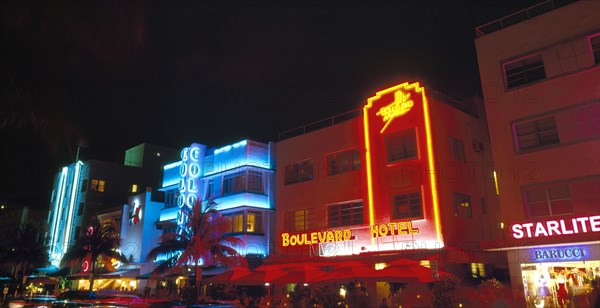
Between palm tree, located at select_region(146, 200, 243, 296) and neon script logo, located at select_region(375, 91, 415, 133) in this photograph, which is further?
palm tree, located at select_region(146, 200, 243, 296)

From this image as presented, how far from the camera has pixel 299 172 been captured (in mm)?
33375

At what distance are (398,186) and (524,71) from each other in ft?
29.2

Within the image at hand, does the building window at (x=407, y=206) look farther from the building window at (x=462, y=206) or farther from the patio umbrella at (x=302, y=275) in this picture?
the patio umbrella at (x=302, y=275)

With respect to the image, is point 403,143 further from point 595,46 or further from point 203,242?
point 203,242

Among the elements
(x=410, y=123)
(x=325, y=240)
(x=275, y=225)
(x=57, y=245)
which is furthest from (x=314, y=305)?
(x=57, y=245)

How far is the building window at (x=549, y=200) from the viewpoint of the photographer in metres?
20.4

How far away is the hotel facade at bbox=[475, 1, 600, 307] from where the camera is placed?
19.6 metres

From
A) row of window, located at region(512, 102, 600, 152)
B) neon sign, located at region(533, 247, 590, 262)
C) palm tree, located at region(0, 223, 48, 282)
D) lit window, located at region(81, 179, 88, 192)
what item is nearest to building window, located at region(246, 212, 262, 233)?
row of window, located at region(512, 102, 600, 152)

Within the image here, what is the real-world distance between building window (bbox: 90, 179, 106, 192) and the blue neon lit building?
19926mm

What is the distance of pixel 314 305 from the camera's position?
21.5m

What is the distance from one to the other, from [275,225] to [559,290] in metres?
20.2

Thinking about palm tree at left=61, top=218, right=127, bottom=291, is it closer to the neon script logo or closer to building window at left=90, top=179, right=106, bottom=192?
building window at left=90, top=179, right=106, bottom=192

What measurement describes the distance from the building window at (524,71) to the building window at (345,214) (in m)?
11.1

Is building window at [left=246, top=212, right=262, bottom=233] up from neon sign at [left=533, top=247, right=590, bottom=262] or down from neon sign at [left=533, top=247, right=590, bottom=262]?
up
